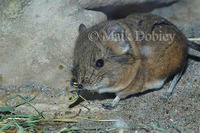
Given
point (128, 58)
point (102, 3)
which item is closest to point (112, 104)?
point (128, 58)

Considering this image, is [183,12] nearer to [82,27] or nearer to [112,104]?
[82,27]

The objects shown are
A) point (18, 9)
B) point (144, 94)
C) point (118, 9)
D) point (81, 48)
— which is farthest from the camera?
point (118, 9)

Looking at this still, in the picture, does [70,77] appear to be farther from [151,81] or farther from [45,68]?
[151,81]

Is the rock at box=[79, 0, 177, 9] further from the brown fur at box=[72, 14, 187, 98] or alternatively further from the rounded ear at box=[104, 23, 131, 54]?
the rounded ear at box=[104, 23, 131, 54]

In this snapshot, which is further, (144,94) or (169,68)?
(144,94)

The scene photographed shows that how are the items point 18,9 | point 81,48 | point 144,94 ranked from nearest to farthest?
1. point 81,48
2. point 18,9
3. point 144,94

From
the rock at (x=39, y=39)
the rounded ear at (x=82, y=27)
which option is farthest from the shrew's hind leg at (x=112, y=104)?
the rounded ear at (x=82, y=27)

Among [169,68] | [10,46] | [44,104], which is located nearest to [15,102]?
[44,104]
